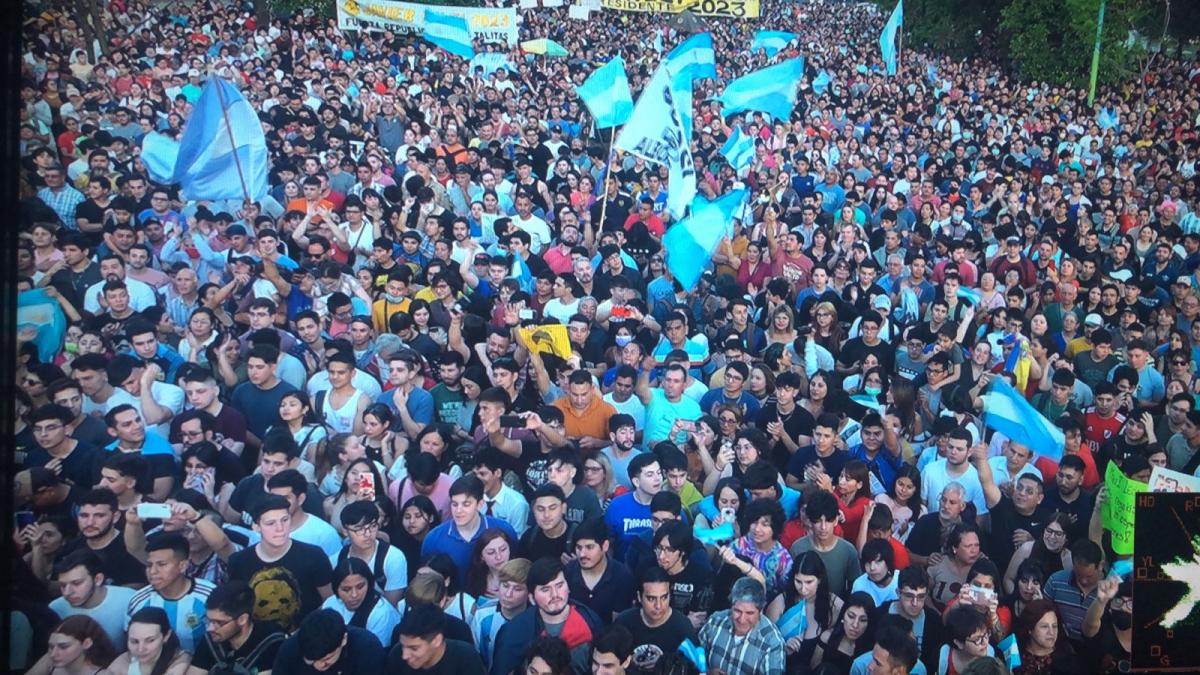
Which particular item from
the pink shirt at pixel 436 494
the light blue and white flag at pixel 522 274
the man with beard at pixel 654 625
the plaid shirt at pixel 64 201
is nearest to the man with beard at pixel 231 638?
the pink shirt at pixel 436 494

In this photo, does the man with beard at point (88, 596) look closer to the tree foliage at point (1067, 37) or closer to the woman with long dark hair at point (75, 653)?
the woman with long dark hair at point (75, 653)

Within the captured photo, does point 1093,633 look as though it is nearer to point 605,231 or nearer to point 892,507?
point 892,507

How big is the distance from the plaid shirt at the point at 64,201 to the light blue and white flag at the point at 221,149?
2.94 feet

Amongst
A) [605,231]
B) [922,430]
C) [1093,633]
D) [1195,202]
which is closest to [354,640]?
[1093,633]

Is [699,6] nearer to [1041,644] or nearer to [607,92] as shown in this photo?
[607,92]

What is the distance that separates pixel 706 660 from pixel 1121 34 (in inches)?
716

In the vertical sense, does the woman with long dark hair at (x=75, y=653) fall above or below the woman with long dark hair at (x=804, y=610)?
below

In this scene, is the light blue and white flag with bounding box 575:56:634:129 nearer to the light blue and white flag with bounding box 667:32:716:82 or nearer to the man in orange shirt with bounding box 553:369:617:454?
the light blue and white flag with bounding box 667:32:716:82

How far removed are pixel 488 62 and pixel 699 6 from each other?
5326mm

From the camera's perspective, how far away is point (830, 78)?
59.6ft

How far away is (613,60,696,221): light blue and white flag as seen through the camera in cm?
741

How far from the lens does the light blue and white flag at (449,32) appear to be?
13.4 meters

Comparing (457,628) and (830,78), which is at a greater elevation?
(830,78)

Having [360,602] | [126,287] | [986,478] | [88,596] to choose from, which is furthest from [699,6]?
[88,596]
